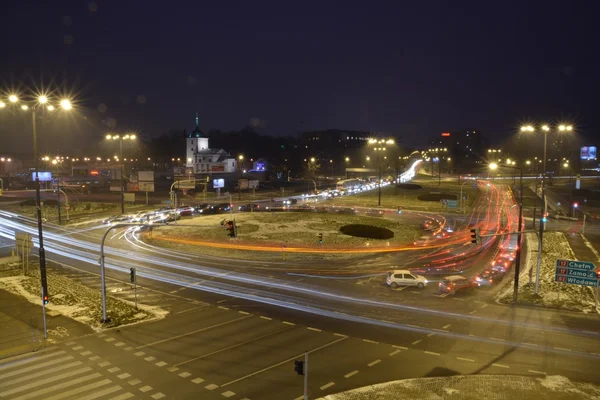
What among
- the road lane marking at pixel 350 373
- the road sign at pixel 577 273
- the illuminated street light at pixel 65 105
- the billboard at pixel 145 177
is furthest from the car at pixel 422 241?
the billboard at pixel 145 177

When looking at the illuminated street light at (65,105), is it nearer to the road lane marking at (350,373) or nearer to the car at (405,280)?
the road lane marking at (350,373)

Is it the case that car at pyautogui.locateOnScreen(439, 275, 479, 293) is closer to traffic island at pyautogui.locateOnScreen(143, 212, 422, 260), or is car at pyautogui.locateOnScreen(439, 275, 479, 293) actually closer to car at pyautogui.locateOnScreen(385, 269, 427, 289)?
car at pyautogui.locateOnScreen(385, 269, 427, 289)

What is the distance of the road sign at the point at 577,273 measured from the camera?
25.0 m

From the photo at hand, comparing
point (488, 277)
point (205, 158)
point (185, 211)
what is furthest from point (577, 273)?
point (205, 158)

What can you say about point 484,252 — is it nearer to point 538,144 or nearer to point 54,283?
point 54,283

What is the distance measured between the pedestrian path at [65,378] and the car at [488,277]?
23.1m

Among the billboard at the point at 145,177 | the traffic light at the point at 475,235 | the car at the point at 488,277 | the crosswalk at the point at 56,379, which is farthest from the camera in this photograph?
the billboard at the point at 145,177

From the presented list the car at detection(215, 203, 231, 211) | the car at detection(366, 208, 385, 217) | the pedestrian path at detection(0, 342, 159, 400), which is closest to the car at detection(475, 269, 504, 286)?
the pedestrian path at detection(0, 342, 159, 400)

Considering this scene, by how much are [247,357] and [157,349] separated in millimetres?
3964

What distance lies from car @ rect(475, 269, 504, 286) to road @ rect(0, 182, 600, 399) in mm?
2755

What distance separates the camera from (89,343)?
1928 centimetres

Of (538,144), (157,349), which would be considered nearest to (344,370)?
(157,349)

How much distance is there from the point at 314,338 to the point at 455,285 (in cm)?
1282

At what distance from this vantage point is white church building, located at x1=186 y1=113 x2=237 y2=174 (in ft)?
430
